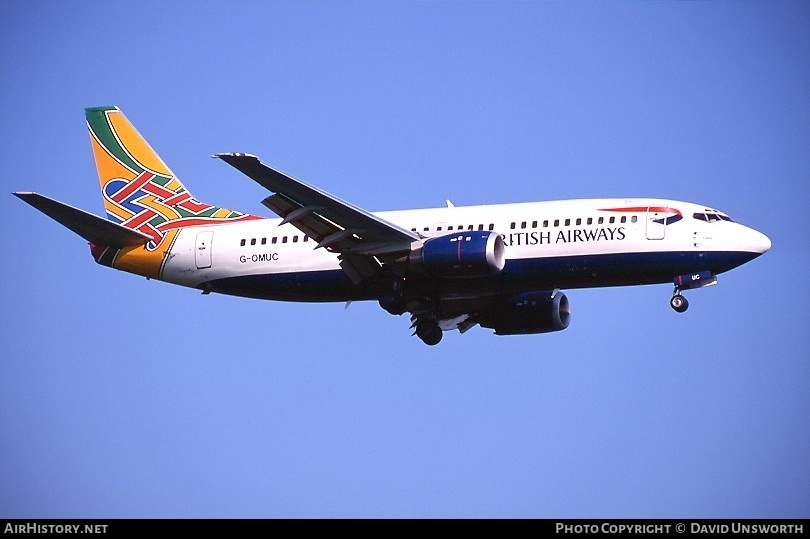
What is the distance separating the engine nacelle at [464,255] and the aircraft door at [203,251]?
9298 mm

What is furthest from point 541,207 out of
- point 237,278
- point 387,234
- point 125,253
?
point 125,253

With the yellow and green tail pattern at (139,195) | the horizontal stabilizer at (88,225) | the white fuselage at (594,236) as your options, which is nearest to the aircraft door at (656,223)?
the white fuselage at (594,236)

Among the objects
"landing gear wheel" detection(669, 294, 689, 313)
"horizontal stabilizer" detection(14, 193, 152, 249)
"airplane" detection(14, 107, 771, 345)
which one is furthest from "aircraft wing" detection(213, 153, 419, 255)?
"landing gear wheel" detection(669, 294, 689, 313)

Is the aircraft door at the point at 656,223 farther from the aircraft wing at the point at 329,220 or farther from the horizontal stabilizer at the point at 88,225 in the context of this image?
the horizontal stabilizer at the point at 88,225

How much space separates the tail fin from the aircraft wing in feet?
20.9

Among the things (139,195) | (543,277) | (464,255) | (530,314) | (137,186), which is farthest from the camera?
(137,186)

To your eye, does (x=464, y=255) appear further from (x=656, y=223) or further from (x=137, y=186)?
(x=137, y=186)

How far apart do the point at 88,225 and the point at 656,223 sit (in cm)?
2137

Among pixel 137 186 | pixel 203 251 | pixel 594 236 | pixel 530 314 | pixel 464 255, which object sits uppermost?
pixel 137 186

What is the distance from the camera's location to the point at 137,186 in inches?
2448

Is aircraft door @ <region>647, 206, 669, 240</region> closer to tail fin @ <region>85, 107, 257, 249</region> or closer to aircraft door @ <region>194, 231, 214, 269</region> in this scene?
tail fin @ <region>85, 107, 257, 249</region>

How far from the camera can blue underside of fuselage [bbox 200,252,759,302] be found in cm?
5297

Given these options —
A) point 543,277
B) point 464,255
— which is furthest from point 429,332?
point 464,255
